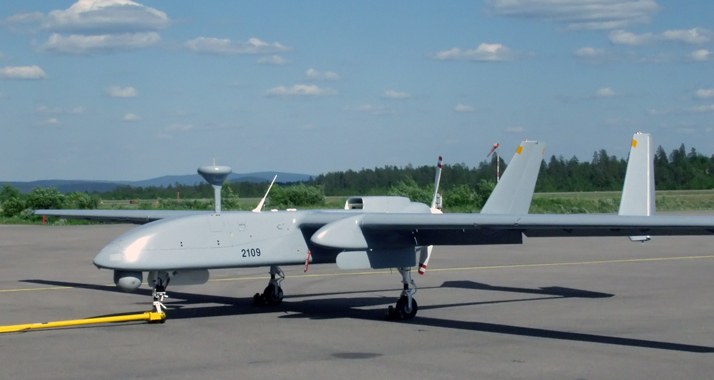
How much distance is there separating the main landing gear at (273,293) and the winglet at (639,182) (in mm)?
6386

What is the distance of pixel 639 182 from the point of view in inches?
623

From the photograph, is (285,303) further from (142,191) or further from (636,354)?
(142,191)

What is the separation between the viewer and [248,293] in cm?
1794

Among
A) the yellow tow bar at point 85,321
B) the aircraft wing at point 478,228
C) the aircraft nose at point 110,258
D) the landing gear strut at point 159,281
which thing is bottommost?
the yellow tow bar at point 85,321

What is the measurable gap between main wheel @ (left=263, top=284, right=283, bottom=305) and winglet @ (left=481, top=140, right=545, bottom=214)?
425 cm

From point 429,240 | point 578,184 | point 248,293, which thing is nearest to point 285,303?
point 248,293

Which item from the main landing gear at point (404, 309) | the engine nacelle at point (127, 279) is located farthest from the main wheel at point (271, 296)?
the engine nacelle at point (127, 279)

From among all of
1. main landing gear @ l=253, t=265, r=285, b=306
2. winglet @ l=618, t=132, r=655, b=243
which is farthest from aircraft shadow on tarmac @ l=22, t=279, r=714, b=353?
winglet @ l=618, t=132, r=655, b=243

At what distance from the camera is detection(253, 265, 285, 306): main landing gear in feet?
51.2

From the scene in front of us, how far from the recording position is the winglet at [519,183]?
54.0 feet

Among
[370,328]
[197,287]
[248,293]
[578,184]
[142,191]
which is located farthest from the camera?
[142,191]

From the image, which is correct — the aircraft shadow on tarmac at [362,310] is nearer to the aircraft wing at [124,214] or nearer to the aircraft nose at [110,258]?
the aircraft wing at [124,214]

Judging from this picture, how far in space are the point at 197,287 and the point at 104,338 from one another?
22.8 feet

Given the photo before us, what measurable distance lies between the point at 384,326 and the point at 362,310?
191 centimetres
